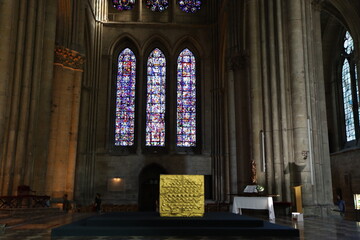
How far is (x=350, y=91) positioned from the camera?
2502 centimetres

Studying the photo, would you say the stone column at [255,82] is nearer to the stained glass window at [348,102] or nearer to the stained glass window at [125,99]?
the stained glass window at [348,102]

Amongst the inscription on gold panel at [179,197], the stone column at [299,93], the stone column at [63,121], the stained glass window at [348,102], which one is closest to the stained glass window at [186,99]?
the stone column at [63,121]

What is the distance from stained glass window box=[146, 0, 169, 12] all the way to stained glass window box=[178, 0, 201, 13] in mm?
1173

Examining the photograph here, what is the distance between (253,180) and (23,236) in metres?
9.79

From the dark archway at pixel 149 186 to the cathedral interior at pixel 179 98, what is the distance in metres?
0.07

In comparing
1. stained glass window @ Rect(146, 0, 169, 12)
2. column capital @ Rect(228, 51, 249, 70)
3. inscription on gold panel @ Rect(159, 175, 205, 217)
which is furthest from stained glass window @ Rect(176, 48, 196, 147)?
inscription on gold panel @ Rect(159, 175, 205, 217)

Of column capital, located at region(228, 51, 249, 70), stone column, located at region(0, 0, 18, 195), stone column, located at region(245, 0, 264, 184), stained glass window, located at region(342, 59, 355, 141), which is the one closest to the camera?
stone column, located at region(0, 0, 18, 195)

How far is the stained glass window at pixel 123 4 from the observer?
3068cm

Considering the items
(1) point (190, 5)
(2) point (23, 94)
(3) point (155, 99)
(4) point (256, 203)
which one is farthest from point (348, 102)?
(2) point (23, 94)

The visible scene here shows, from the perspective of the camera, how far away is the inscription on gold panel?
1024cm

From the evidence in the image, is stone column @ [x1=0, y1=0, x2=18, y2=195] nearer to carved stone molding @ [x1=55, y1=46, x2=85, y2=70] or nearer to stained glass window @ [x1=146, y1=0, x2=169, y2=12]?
carved stone molding @ [x1=55, y1=46, x2=85, y2=70]

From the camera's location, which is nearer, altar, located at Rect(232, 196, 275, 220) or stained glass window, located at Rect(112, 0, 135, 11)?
altar, located at Rect(232, 196, 275, 220)

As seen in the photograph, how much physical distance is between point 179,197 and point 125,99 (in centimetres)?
Result: 1990

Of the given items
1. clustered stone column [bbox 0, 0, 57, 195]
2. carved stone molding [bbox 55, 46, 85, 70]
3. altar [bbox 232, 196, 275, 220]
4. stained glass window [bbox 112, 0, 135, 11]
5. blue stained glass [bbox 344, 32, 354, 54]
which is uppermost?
stained glass window [bbox 112, 0, 135, 11]
